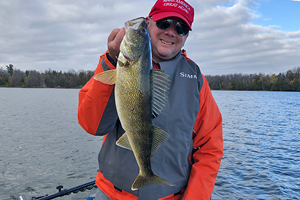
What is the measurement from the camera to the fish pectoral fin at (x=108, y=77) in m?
1.90

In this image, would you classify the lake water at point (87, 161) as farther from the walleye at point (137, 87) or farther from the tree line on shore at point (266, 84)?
the tree line on shore at point (266, 84)

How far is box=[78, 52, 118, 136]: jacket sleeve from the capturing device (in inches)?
82.3

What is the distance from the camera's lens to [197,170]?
2713mm

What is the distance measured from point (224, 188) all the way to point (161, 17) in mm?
8482

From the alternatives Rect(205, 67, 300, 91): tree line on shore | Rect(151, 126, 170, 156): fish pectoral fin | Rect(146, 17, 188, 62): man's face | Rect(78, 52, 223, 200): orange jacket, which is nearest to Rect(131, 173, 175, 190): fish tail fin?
Rect(151, 126, 170, 156): fish pectoral fin

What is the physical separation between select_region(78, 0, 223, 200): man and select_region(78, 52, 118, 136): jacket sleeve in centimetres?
2

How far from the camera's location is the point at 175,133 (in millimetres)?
2586

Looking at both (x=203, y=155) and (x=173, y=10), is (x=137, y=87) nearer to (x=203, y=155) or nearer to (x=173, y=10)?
(x=173, y=10)

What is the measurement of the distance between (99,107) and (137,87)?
542 mm

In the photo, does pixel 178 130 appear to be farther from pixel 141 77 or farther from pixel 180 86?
pixel 141 77

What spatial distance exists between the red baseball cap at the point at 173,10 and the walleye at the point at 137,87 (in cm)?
87

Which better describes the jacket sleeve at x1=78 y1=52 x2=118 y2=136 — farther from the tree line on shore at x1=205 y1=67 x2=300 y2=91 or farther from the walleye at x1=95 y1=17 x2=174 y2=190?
the tree line on shore at x1=205 y1=67 x2=300 y2=91

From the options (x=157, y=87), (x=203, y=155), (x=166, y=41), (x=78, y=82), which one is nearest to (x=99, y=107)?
(x=157, y=87)

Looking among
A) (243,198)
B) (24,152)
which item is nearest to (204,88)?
(243,198)
